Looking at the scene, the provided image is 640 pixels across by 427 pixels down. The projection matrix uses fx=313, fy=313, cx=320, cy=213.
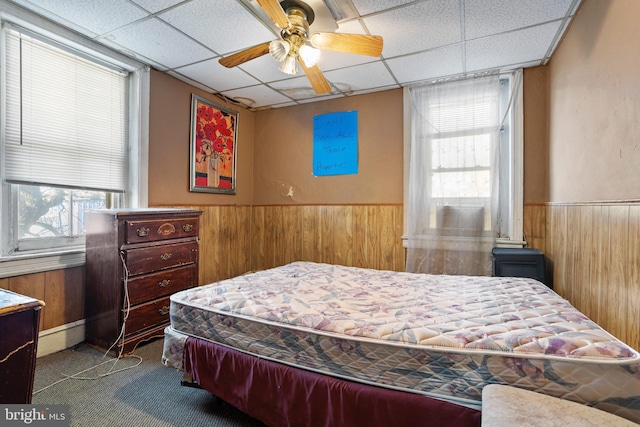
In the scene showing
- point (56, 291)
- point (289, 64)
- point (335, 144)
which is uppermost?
point (289, 64)

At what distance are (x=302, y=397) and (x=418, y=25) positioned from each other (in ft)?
7.96

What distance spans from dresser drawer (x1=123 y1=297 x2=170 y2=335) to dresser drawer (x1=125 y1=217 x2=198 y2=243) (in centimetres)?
50

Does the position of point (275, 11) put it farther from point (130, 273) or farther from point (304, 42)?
point (130, 273)

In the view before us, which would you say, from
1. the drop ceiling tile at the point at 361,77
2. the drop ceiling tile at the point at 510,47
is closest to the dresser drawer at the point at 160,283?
the drop ceiling tile at the point at 361,77

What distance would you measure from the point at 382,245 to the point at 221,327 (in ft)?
7.45

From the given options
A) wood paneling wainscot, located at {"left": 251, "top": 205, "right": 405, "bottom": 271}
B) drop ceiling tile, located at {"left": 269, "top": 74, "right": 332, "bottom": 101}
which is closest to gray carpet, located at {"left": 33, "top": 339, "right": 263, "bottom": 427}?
wood paneling wainscot, located at {"left": 251, "top": 205, "right": 405, "bottom": 271}

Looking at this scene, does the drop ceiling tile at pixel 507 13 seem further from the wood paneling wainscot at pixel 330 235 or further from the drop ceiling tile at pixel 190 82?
the drop ceiling tile at pixel 190 82

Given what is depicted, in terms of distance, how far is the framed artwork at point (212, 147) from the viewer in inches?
133

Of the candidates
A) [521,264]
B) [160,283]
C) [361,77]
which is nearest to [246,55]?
[361,77]

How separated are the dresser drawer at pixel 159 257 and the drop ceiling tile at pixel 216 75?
63.7 inches

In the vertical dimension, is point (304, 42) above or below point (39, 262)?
above

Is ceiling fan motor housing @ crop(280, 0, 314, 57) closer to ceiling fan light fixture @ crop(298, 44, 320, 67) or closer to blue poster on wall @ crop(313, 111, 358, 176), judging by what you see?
ceiling fan light fixture @ crop(298, 44, 320, 67)

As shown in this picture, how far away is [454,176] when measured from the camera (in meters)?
3.12

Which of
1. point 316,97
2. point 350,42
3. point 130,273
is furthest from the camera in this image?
point 316,97
